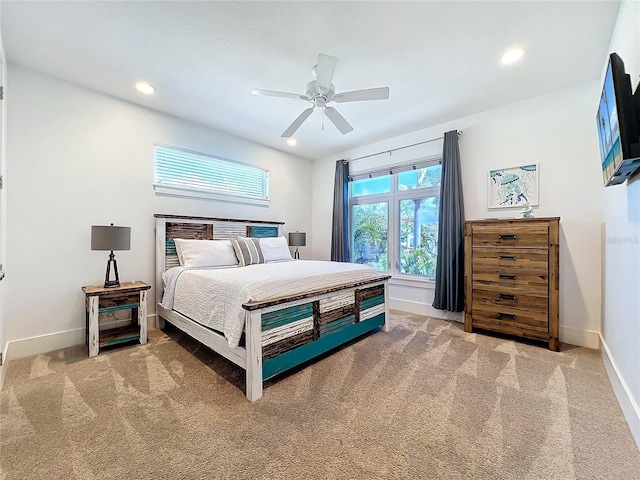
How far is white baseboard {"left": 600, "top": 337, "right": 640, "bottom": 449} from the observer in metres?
1.48

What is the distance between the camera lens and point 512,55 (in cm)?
236

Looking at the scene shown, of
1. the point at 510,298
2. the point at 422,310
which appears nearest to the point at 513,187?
the point at 510,298

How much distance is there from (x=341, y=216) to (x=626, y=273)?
138 inches

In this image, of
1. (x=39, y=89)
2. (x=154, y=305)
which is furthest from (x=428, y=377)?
(x=39, y=89)

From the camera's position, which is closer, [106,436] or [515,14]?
[106,436]

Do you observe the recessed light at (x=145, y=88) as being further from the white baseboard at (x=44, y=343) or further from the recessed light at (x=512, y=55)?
the recessed light at (x=512, y=55)

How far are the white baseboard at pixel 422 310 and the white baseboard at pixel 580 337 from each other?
3.34ft

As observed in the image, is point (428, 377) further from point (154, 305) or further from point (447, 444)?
point (154, 305)

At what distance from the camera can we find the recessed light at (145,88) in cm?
282

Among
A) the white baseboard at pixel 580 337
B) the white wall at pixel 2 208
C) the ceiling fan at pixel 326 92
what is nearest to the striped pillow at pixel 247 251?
the ceiling fan at pixel 326 92

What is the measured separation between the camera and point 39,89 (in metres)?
2.64

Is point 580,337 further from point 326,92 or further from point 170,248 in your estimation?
point 170,248

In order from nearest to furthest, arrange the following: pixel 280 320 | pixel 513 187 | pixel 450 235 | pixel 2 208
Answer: pixel 280 320
pixel 2 208
pixel 513 187
pixel 450 235

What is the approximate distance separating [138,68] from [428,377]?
3.80 m
